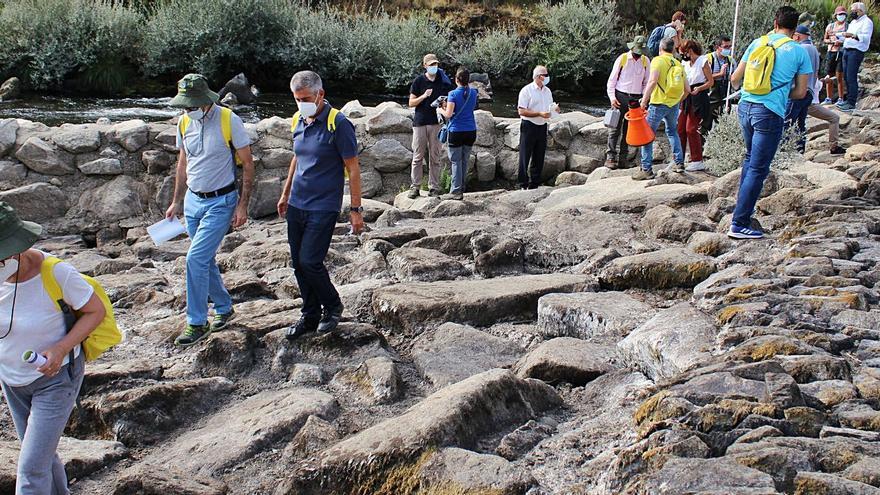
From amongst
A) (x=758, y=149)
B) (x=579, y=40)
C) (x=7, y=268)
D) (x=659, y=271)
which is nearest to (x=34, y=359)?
(x=7, y=268)

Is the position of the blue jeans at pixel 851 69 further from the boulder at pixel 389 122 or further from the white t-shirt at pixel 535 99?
the boulder at pixel 389 122

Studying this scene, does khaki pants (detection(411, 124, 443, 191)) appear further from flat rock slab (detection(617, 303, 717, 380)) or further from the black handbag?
flat rock slab (detection(617, 303, 717, 380))

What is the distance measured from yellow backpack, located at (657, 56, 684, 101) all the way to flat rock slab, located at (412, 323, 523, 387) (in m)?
5.13

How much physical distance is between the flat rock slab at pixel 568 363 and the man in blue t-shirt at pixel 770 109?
7.15 feet

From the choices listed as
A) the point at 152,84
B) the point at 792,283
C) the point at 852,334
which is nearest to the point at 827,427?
the point at 852,334

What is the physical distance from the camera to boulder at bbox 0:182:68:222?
32.7ft

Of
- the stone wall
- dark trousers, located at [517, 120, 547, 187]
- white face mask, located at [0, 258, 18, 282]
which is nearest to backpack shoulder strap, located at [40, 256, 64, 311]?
white face mask, located at [0, 258, 18, 282]

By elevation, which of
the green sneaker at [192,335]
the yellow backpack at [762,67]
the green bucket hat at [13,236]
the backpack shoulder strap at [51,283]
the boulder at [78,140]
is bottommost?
the green sneaker at [192,335]

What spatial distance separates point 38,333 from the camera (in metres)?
3.91

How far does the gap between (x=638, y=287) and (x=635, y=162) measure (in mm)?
6275

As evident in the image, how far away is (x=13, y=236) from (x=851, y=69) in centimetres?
1301

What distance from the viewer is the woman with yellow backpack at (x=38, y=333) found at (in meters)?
3.86

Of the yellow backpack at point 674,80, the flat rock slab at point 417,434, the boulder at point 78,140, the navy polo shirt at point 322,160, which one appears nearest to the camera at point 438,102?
the yellow backpack at point 674,80

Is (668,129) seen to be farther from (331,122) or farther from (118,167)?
(118,167)
